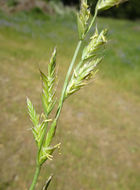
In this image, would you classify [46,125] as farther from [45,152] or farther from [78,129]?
[78,129]

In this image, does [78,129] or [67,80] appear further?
[78,129]

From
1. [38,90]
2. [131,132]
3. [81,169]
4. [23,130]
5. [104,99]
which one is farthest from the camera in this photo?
[104,99]

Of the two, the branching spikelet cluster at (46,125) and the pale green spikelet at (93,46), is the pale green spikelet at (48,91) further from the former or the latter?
the pale green spikelet at (93,46)

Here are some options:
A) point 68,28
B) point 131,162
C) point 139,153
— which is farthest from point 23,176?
point 68,28

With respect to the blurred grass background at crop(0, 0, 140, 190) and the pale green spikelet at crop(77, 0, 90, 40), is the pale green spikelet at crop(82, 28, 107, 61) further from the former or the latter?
the blurred grass background at crop(0, 0, 140, 190)

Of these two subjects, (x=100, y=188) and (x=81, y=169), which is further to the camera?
(x=81, y=169)

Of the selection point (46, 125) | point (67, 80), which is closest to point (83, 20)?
point (67, 80)

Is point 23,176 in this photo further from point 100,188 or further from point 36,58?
point 36,58
